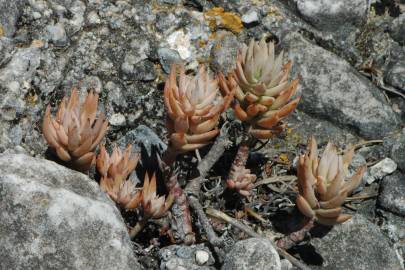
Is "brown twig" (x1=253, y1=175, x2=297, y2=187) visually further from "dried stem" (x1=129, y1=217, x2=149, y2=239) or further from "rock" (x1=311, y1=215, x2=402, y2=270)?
"dried stem" (x1=129, y1=217, x2=149, y2=239)

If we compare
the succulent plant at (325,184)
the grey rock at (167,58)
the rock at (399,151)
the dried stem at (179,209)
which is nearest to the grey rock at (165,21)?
the grey rock at (167,58)

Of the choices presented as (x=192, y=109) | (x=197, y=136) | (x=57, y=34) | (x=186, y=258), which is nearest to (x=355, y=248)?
(x=186, y=258)

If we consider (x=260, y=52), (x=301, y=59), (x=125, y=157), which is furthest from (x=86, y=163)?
(x=301, y=59)

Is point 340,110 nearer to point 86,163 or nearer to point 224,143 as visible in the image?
point 224,143

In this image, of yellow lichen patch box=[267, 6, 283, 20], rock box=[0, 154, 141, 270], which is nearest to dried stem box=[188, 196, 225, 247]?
rock box=[0, 154, 141, 270]

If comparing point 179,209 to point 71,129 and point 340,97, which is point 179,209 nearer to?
point 71,129
